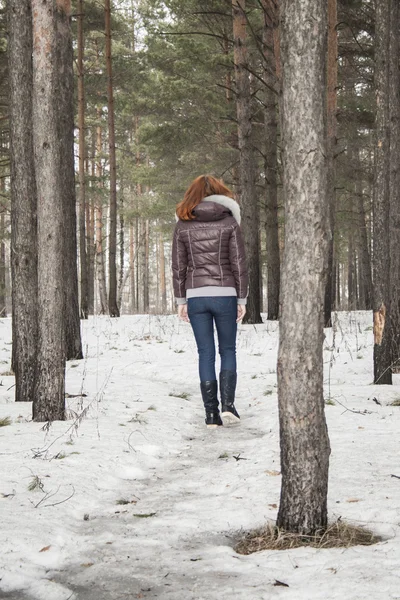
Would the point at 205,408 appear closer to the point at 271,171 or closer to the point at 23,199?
the point at 23,199

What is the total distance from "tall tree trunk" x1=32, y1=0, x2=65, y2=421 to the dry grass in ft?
10.2

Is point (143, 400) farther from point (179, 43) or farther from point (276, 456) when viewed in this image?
point (179, 43)

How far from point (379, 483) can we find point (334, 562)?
125cm

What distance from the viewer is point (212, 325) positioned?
5566 mm

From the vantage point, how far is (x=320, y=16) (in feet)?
9.15

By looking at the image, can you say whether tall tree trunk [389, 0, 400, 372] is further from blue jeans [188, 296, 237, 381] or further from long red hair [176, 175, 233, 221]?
long red hair [176, 175, 233, 221]

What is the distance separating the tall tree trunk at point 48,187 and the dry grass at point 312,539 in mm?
3109

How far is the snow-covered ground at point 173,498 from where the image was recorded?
2420 mm

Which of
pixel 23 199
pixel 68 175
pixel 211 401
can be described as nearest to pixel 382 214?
pixel 211 401

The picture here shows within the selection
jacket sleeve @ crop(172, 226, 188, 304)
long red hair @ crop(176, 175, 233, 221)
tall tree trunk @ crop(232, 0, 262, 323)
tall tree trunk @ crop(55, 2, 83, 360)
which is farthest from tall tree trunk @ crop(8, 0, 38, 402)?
tall tree trunk @ crop(232, 0, 262, 323)

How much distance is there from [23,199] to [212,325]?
2601 mm

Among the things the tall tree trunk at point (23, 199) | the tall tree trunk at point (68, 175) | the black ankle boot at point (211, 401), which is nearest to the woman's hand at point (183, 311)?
the black ankle boot at point (211, 401)

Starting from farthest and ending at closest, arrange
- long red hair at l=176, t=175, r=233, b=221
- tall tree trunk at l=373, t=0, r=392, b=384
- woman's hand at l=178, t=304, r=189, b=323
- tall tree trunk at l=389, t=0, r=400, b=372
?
1. tall tree trunk at l=389, t=0, r=400, b=372
2. tall tree trunk at l=373, t=0, r=392, b=384
3. woman's hand at l=178, t=304, r=189, b=323
4. long red hair at l=176, t=175, r=233, b=221

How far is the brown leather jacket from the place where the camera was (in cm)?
543
